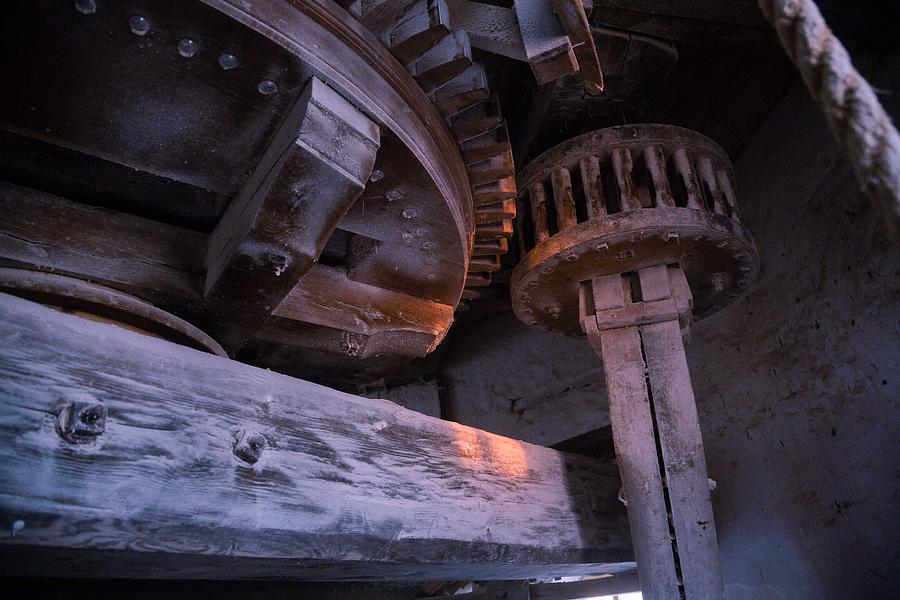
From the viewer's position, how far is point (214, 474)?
4.27 feet

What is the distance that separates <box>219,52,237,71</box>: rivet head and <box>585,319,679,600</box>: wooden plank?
1592 millimetres

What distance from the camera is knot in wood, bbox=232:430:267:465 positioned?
1365 mm

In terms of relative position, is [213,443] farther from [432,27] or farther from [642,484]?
[642,484]

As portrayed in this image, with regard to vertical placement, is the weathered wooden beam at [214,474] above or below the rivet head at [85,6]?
below

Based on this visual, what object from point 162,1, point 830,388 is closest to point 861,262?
point 830,388

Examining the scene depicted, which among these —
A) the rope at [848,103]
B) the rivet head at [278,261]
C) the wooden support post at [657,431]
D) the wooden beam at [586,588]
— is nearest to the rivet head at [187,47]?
the rivet head at [278,261]

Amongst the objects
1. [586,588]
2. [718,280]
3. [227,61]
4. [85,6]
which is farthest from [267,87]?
[586,588]

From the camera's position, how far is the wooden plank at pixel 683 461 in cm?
203

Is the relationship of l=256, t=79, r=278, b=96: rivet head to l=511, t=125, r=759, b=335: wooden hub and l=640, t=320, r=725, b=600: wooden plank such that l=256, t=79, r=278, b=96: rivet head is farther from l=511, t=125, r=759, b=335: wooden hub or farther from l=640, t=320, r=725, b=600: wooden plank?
l=640, t=320, r=725, b=600: wooden plank

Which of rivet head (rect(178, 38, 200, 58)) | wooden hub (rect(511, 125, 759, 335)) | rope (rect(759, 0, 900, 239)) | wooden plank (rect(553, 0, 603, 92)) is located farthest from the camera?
wooden hub (rect(511, 125, 759, 335))

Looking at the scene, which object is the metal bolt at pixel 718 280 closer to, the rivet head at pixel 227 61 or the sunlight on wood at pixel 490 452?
the sunlight on wood at pixel 490 452

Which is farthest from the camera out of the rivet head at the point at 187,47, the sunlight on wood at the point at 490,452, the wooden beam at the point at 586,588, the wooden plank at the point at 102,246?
the wooden beam at the point at 586,588

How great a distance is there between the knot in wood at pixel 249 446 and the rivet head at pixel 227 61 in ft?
2.58

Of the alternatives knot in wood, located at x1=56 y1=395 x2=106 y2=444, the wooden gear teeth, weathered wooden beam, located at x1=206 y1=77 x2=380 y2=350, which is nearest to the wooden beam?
the wooden gear teeth
